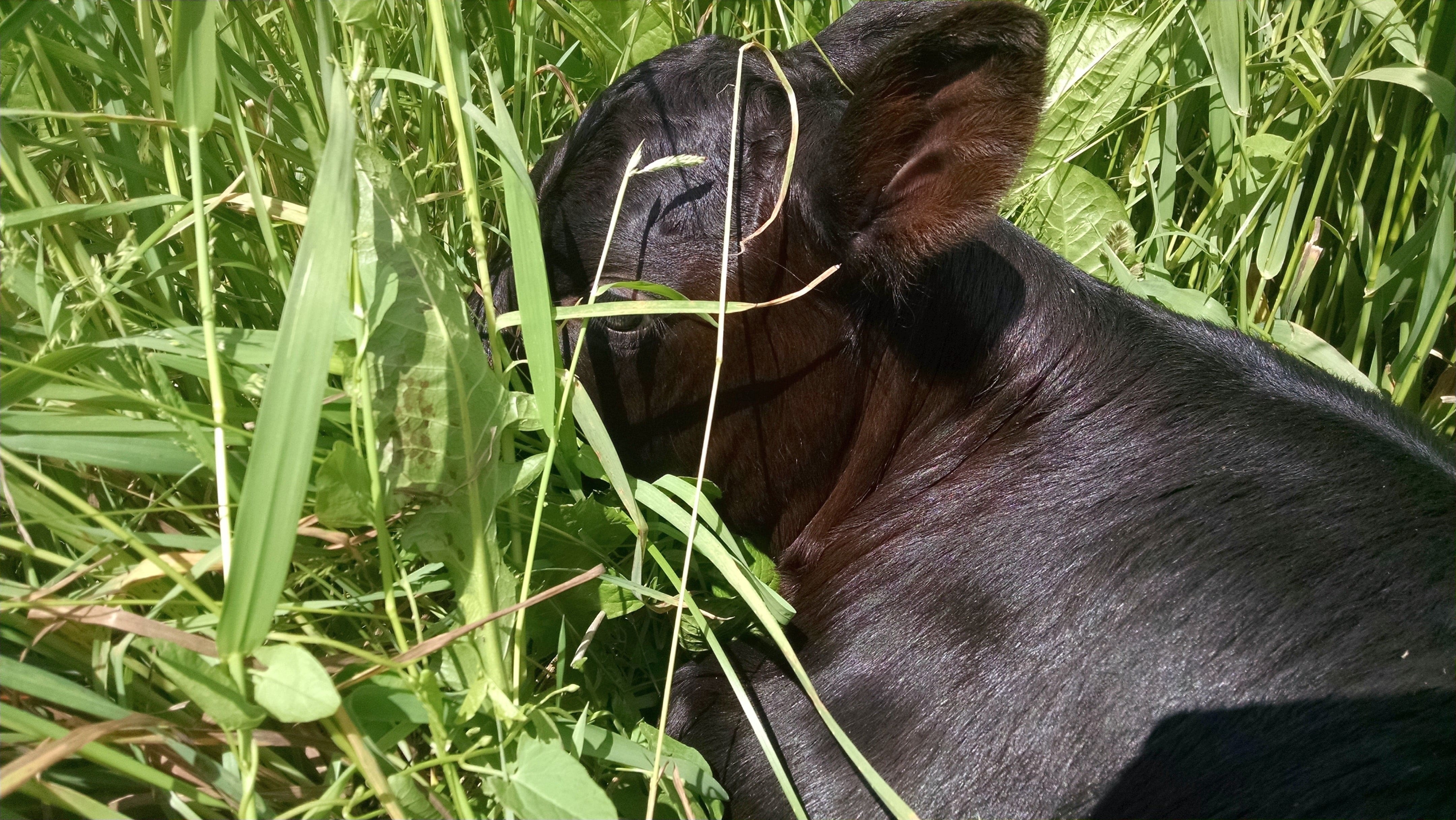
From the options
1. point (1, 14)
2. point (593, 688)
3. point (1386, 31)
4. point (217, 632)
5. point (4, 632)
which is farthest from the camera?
point (1386, 31)

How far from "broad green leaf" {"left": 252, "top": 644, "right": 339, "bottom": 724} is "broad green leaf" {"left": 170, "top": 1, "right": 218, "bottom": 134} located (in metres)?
0.82

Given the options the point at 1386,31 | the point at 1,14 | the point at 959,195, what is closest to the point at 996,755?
the point at 959,195

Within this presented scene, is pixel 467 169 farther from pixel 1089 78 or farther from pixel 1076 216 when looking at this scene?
pixel 1089 78

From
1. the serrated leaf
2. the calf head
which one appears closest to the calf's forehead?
the calf head

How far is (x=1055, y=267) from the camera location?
2.54 metres

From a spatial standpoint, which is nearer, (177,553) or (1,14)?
(177,553)

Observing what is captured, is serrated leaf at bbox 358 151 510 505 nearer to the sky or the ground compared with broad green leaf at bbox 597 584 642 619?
nearer to the sky

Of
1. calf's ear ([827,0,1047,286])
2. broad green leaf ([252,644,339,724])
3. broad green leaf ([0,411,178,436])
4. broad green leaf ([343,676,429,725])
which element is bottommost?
broad green leaf ([343,676,429,725])

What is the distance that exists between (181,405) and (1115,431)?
188 centimetres

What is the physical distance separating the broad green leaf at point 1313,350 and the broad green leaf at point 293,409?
9.57ft

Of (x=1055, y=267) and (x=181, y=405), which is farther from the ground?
(x=181, y=405)

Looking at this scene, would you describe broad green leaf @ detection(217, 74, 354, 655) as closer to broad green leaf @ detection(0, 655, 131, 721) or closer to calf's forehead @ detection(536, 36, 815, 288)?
broad green leaf @ detection(0, 655, 131, 721)

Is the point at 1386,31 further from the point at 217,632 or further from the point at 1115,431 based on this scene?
the point at 217,632

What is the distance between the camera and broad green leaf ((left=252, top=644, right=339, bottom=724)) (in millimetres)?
1361
